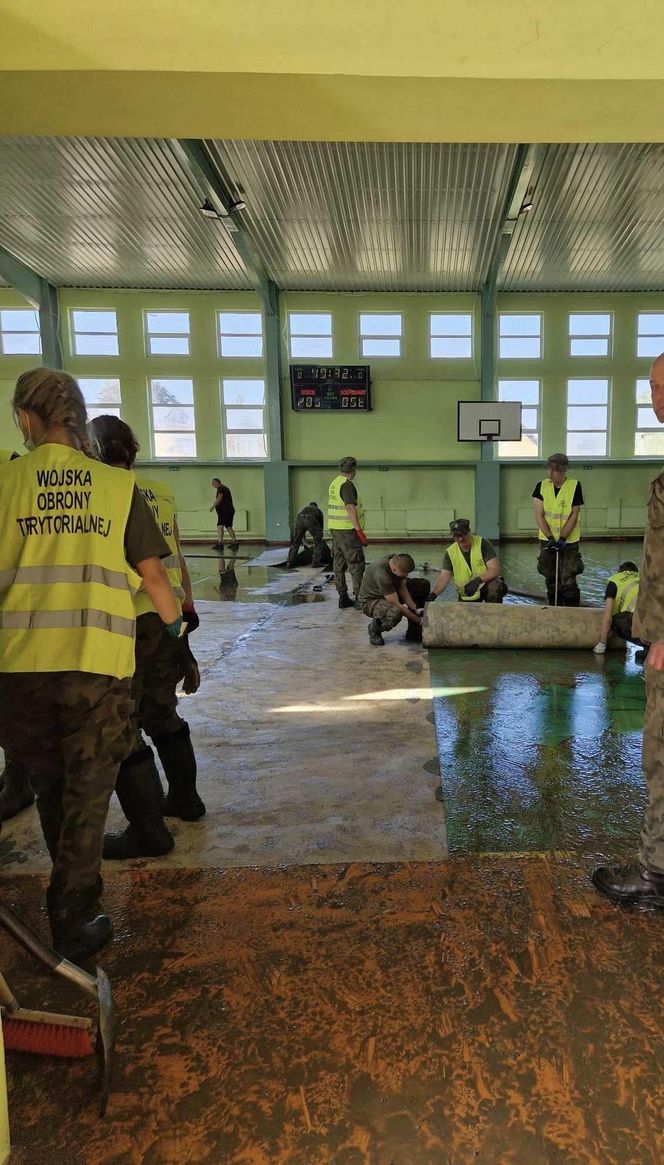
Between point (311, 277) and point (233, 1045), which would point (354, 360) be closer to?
point (311, 277)

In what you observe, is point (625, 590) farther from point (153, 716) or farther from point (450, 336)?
point (450, 336)

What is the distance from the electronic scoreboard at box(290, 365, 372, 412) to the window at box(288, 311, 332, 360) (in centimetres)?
64

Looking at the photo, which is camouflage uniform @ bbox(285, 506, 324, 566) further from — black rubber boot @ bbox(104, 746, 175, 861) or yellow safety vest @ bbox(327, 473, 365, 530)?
black rubber boot @ bbox(104, 746, 175, 861)

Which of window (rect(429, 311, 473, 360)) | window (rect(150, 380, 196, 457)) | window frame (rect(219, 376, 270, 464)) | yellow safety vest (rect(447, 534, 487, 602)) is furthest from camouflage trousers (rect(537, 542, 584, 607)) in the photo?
window (rect(150, 380, 196, 457))

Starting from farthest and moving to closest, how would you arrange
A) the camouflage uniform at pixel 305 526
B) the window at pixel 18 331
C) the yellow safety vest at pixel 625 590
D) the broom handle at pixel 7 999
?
the window at pixel 18 331
the camouflage uniform at pixel 305 526
the yellow safety vest at pixel 625 590
the broom handle at pixel 7 999

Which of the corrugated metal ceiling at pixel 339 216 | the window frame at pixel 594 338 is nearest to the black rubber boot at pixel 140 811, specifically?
the corrugated metal ceiling at pixel 339 216

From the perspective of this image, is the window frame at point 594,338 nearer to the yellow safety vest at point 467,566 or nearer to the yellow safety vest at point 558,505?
the yellow safety vest at point 558,505

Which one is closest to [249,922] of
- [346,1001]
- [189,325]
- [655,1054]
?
[346,1001]

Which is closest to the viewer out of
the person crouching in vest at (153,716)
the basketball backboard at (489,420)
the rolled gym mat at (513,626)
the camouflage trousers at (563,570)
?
the person crouching in vest at (153,716)

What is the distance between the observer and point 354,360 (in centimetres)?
1553

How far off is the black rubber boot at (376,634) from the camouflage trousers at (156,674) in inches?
125

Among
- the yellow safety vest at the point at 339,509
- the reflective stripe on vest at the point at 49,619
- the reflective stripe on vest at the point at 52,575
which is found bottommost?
the reflective stripe on vest at the point at 49,619

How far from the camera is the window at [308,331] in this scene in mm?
15414

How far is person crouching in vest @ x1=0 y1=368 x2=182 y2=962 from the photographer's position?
1608mm
